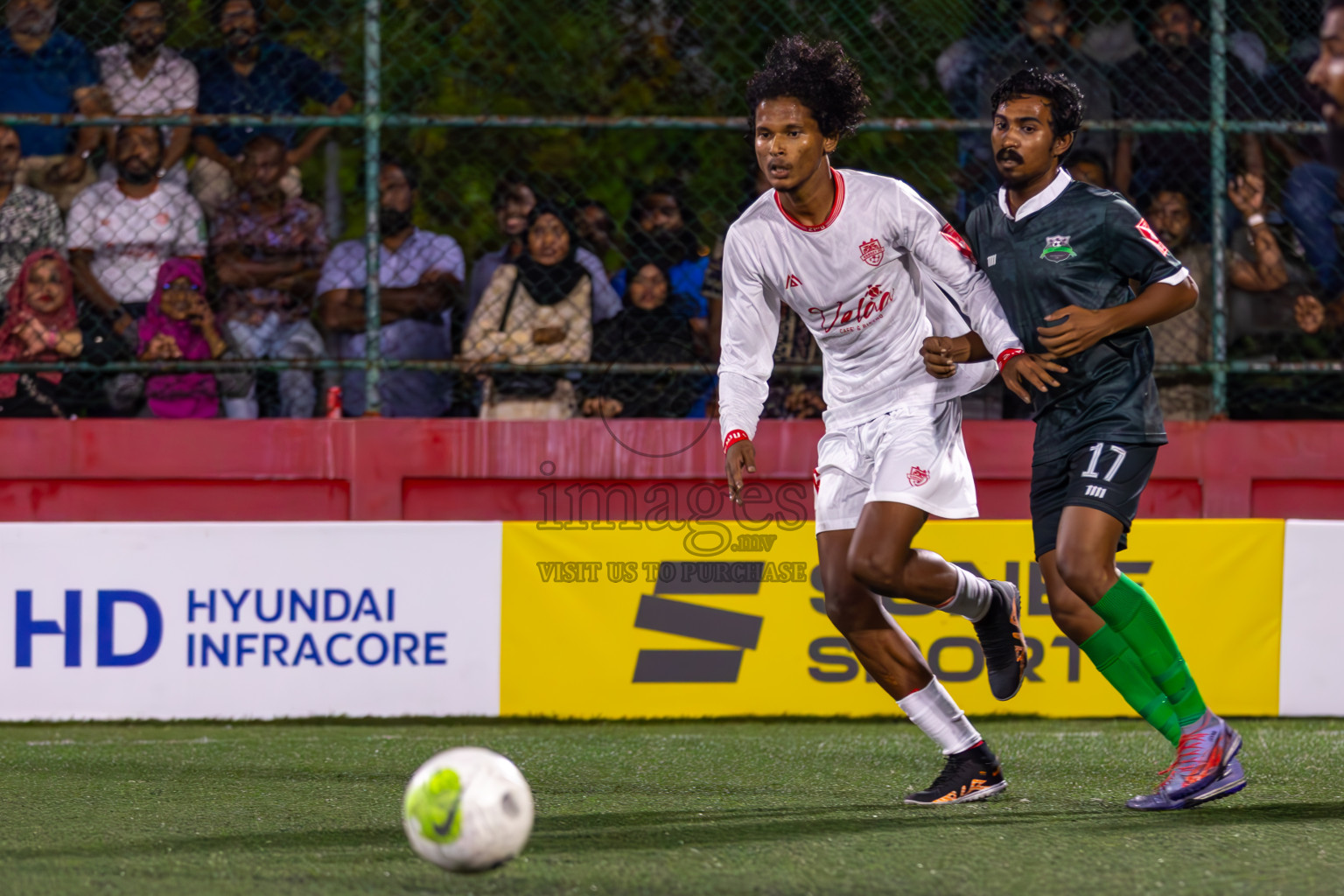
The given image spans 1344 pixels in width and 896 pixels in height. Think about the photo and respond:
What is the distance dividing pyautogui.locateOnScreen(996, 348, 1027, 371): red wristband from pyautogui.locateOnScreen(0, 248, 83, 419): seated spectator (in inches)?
181

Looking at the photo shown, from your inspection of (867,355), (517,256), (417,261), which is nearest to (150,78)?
(417,261)

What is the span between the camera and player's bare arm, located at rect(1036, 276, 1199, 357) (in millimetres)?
3891

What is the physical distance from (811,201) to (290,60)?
4.03 meters

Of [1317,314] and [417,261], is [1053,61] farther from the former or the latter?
Answer: [417,261]

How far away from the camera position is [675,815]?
13.0 ft

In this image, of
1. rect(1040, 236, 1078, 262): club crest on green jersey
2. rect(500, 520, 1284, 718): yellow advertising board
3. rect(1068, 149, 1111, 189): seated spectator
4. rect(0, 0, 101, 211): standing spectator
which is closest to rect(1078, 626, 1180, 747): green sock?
rect(1040, 236, 1078, 262): club crest on green jersey

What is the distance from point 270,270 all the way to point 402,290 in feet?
2.15

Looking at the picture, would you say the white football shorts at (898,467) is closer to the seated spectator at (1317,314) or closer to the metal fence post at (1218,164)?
the metal fence post at (1218,164)

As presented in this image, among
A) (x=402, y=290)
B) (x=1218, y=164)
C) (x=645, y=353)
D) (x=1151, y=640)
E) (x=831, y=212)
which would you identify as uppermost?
(x=1218, y=164)

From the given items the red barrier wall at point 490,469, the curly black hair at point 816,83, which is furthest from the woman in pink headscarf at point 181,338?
the curly black hair at point 816,83

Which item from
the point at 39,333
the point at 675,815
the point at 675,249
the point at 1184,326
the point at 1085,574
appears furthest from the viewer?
the point at 1184,326

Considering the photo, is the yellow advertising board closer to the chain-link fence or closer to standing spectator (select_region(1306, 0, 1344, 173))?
the chain-link fence

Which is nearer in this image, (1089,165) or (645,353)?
(645,353)

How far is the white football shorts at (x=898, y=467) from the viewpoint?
4094 mm
